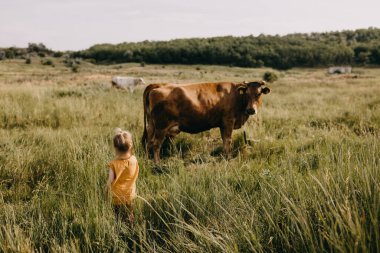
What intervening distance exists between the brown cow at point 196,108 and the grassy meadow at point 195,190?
18.1 inches

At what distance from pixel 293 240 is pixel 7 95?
10951 mm

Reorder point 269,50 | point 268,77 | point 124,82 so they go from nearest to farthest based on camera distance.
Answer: point 124,82
point 268,77
point 269,50

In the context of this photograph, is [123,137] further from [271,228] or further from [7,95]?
[7,95]

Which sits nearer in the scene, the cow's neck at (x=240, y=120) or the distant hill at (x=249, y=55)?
the cow's neck at (x=240, y=120)

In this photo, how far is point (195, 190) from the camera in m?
3.45

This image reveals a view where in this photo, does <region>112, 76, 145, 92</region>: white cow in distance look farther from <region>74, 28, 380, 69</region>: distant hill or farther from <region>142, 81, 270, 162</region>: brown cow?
<region>74, 28, 380, 69</region>: distant hill

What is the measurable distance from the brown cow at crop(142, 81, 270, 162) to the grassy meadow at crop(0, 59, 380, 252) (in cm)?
46

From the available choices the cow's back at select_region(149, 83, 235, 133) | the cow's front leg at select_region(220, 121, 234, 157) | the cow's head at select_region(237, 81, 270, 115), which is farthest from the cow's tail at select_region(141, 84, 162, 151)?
the cow's head at select_region(237, 81, 270, 115)

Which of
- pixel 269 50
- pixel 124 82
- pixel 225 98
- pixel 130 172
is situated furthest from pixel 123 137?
pixel 269 50

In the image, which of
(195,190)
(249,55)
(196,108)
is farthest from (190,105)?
(249,55)

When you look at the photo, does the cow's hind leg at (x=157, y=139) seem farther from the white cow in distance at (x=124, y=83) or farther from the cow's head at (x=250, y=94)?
the white cow in distance at (x=124, y=83)

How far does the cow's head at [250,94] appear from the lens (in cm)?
685

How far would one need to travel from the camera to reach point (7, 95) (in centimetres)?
1117

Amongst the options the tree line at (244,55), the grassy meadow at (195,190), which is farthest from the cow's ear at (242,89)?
the tree line at (244,55)
